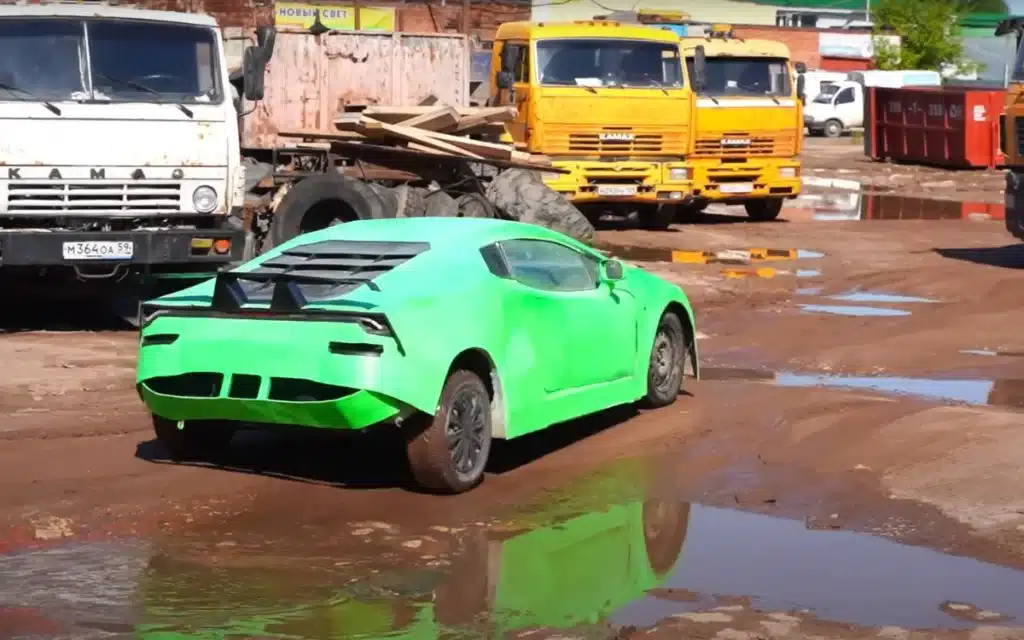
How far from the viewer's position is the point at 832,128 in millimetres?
57906

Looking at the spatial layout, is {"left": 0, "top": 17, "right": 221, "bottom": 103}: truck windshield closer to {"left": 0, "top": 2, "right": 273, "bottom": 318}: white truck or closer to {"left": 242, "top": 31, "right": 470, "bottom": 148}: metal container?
{"left": 0, "top": 2, "right": 273, "bottom": 318}: white truck

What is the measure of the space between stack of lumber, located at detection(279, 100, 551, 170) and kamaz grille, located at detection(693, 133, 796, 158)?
16.0 feet

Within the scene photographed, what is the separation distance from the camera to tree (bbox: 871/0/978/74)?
2704 inches

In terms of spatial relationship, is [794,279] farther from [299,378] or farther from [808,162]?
[808,162]

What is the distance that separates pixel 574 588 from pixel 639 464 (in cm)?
242

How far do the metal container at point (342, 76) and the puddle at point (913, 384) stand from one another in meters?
10.4

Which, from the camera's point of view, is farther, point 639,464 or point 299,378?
point 639,464

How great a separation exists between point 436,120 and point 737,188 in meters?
7.16

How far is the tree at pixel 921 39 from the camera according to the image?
2704 inches

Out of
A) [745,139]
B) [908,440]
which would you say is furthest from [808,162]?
[908,440]

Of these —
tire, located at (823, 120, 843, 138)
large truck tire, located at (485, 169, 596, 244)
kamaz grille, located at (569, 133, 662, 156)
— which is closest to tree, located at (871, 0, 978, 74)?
tire, located at (823, 120, 843, 138)

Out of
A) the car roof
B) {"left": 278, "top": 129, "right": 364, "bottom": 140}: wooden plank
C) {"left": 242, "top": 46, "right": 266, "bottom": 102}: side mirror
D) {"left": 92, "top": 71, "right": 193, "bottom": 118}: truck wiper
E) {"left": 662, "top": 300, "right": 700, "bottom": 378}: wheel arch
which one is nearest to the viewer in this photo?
the car roof

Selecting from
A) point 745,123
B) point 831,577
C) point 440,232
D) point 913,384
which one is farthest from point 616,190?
point 831,577

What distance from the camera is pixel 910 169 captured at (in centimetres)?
3897
